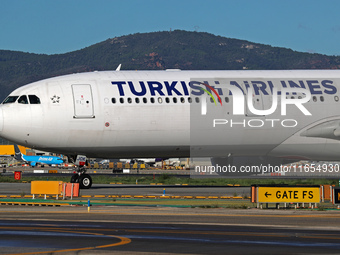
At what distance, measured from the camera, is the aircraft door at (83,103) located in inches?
1556

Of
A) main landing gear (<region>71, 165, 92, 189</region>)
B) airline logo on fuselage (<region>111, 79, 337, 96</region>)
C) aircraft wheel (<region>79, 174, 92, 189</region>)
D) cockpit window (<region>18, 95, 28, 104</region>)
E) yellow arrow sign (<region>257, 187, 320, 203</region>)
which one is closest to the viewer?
yellow arrow sign (<region>257, 187, 320, 203</region>)

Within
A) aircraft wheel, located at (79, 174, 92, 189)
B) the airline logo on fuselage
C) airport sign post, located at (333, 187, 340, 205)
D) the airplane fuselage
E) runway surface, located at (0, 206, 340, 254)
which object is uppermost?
the airline logo on fuselage

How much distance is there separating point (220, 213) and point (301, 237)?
321 inches

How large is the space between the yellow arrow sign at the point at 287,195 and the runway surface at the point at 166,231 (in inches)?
62.8

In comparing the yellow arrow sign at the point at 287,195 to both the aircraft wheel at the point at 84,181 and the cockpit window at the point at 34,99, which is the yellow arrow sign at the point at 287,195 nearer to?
the aircraft wheel at the point at 84,181

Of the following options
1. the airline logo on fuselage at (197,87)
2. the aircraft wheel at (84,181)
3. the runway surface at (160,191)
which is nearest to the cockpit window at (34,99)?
the airline logo on fuselage at (197,87)

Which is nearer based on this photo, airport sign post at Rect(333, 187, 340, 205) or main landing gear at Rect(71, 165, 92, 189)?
airport sign post at Rect(333, 187, 340, 205)

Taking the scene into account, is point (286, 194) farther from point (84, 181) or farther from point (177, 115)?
point (84, 181)

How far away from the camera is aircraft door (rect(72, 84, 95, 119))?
130 feet

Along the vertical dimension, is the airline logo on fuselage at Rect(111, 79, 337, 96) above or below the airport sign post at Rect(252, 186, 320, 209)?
above

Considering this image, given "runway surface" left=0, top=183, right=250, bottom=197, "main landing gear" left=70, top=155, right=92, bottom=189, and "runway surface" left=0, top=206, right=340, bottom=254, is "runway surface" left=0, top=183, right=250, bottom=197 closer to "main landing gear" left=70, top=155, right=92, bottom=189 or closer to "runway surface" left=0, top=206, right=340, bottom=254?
"main landing gear" left=70, top=155, right=92, bottom=189

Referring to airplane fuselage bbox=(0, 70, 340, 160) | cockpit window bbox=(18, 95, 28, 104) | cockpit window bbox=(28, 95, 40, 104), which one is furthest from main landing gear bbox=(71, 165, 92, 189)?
cockpit window bbox=(18, 95, 28, 104)

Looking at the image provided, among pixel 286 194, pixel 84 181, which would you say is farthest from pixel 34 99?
pixel 286 194

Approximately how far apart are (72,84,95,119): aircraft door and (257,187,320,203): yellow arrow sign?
1366 centimetres
